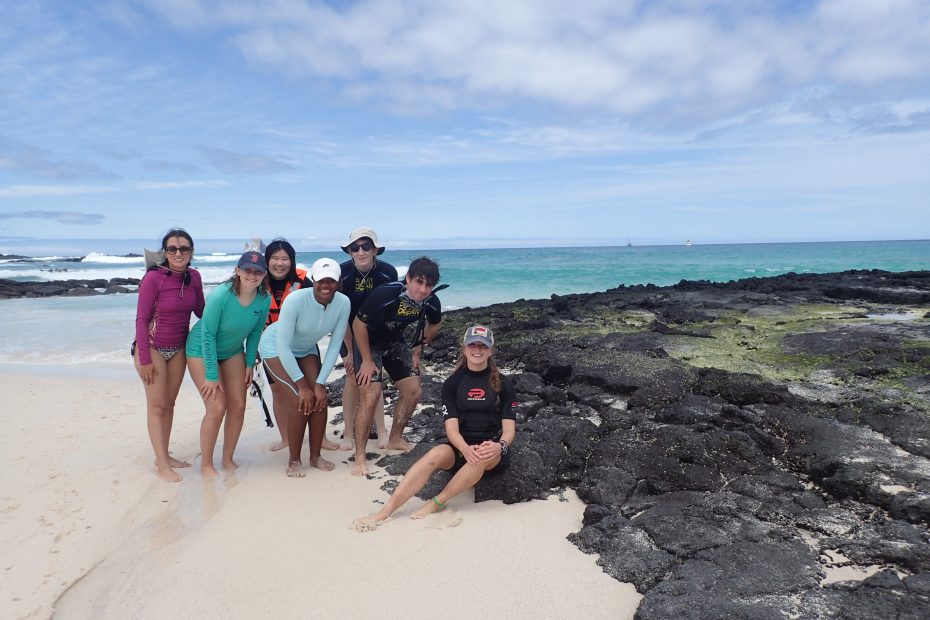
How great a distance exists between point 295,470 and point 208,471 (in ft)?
2.45

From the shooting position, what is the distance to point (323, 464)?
5.36m

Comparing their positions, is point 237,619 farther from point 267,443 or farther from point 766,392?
point 766,392

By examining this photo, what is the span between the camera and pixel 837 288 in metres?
17.5

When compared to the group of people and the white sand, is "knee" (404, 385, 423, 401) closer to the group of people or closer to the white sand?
the group of people

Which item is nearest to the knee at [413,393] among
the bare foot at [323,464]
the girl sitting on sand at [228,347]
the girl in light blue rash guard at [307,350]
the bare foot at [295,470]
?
the girl in light blue rash guard at [307,350]

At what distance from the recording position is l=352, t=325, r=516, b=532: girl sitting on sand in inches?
170

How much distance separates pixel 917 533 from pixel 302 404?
435cm

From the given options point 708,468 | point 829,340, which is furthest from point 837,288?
point 708,468

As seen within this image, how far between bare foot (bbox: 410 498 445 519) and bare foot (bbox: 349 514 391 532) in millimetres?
206

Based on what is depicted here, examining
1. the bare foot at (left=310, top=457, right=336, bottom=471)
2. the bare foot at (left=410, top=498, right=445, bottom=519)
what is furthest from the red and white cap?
the bare foot at (left=310, top=457, right=336, bottom=471)

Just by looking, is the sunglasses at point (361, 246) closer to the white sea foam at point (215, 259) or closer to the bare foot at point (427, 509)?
the bare foot at point (427, 509)

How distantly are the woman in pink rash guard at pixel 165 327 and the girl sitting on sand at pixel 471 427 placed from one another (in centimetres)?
223

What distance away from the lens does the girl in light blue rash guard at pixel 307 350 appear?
4.80 m

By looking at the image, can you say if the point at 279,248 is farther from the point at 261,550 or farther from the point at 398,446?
the point at 261,550
